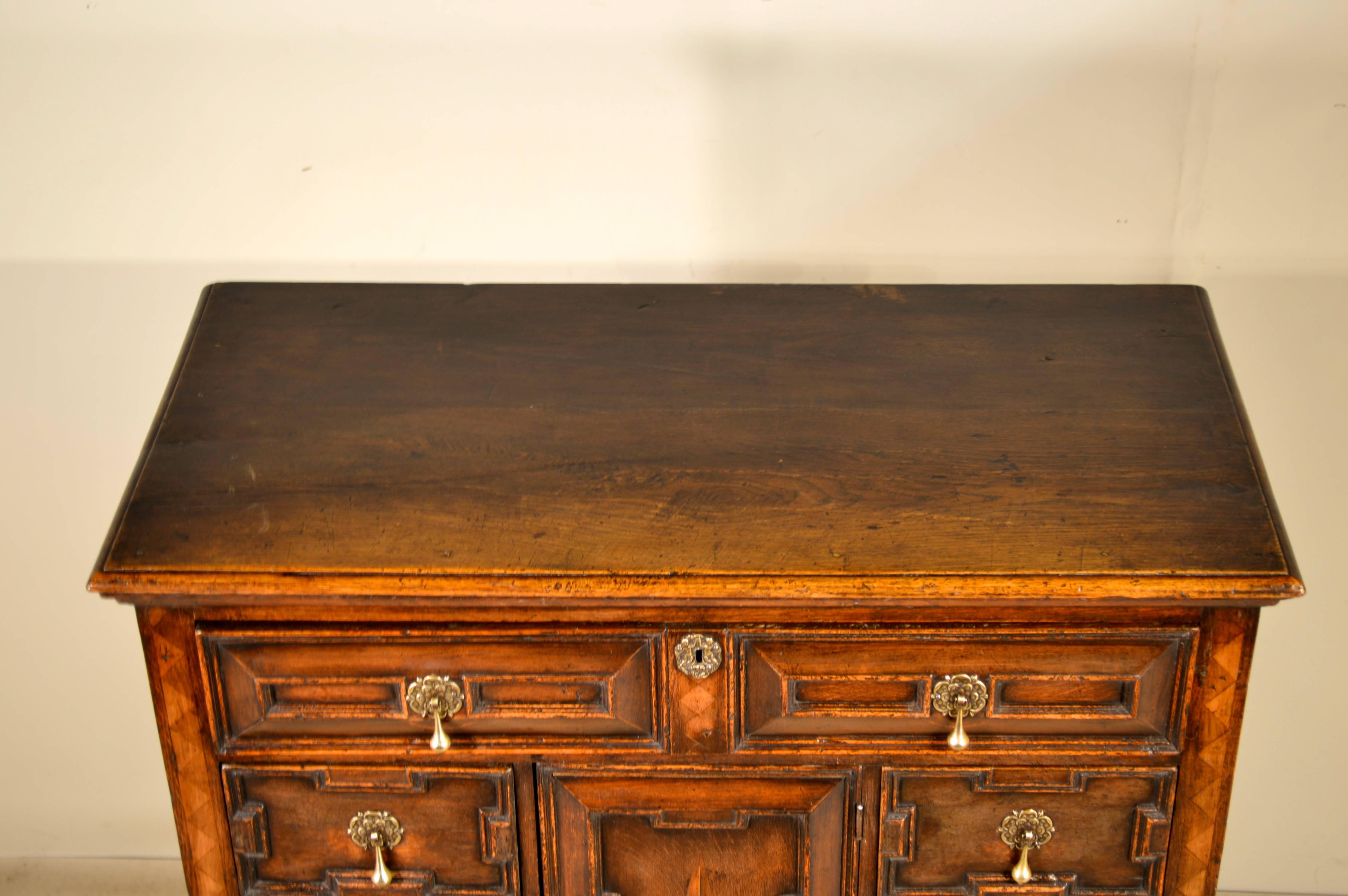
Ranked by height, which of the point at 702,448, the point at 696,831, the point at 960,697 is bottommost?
the point at 696,831

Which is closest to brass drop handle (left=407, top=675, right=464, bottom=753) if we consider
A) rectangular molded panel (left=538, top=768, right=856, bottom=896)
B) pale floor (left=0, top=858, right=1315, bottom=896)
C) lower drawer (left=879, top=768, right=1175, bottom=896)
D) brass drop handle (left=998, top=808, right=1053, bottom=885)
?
rectangular molded panel (left=538, top=768, right=856, bottom=896)

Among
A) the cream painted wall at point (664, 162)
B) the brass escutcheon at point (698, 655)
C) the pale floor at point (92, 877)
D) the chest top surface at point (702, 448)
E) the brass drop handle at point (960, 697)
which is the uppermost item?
the cream painted wall at point (664, 162)

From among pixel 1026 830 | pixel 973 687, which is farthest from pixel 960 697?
pixel 1026 830

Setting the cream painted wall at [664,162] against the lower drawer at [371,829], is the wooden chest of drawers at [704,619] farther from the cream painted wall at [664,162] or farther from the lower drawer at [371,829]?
the cream painted wall at [664,162]

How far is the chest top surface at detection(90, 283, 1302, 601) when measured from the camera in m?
1.14

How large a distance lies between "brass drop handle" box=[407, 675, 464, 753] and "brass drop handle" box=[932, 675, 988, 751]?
0.51 meters

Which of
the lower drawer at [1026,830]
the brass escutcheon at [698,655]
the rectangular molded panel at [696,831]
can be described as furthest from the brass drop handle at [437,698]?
the lower drawer at [1026,830]

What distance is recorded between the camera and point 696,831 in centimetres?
130

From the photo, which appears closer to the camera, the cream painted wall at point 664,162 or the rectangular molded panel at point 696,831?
the rectangular molded panel at point 696,831

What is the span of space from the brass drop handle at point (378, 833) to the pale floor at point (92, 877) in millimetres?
1061

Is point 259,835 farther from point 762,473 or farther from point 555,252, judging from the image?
point 555,252

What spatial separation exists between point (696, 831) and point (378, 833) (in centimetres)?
36

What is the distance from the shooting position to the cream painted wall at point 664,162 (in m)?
1.61

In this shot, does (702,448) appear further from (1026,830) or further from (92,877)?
(92,877)
